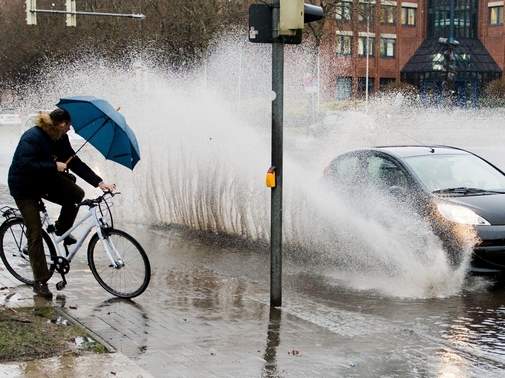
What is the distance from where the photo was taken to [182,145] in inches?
529

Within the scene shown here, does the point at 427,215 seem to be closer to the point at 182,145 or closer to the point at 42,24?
the point at 182,145

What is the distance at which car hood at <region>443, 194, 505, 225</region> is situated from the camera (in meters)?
9.40

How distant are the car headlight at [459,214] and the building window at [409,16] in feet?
256

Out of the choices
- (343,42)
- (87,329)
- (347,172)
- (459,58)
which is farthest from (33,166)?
(459,58)

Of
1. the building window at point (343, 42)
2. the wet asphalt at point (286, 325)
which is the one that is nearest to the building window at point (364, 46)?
the building window at point (343, 42)

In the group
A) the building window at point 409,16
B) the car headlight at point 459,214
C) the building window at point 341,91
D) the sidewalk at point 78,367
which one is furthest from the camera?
the building window at point 409,16

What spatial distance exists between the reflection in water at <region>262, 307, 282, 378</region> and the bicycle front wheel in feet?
4.28

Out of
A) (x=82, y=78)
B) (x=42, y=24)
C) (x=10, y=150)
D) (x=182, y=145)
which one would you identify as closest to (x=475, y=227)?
(x=182, y=145)

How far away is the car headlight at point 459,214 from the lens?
9.35 metres

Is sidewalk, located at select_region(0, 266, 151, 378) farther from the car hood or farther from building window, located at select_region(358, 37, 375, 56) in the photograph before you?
building window, located at select_region(358, 37, 375, 56)

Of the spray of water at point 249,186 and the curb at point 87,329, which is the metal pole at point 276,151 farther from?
the curb at point 87,329

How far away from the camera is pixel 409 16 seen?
85562mm

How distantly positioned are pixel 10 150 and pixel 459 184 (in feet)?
93.4

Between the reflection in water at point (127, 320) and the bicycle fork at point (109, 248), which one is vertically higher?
the bicycle fork at point (109, 248)
